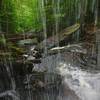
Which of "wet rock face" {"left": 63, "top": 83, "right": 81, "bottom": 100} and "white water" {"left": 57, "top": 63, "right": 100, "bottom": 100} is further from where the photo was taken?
"white water" {"left": 57, "top": 63, "right": 100, "bottom": 100}

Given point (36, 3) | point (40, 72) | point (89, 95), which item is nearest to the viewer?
point (89, 95)

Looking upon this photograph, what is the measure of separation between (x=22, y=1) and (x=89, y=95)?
2.57 m

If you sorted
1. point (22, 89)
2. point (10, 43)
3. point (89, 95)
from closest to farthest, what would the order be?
point (89, 95)
point (22, 89)
point (10, 43)

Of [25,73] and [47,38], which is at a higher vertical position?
[47,38]

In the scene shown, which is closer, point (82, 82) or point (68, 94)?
point (68, 94)

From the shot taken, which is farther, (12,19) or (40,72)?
(12,19)

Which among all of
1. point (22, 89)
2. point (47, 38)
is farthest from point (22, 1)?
point (22, 89)

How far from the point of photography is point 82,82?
390 centimetres

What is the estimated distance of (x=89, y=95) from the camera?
3.60 meters

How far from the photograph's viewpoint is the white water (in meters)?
3.62

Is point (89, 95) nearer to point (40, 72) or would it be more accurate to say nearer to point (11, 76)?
point (40, 72)

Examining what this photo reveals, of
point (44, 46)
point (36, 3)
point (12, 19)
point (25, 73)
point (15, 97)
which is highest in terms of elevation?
point (36, 3)

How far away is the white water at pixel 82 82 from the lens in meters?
3.62

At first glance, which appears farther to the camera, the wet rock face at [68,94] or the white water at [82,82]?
the white water at [82,82]
